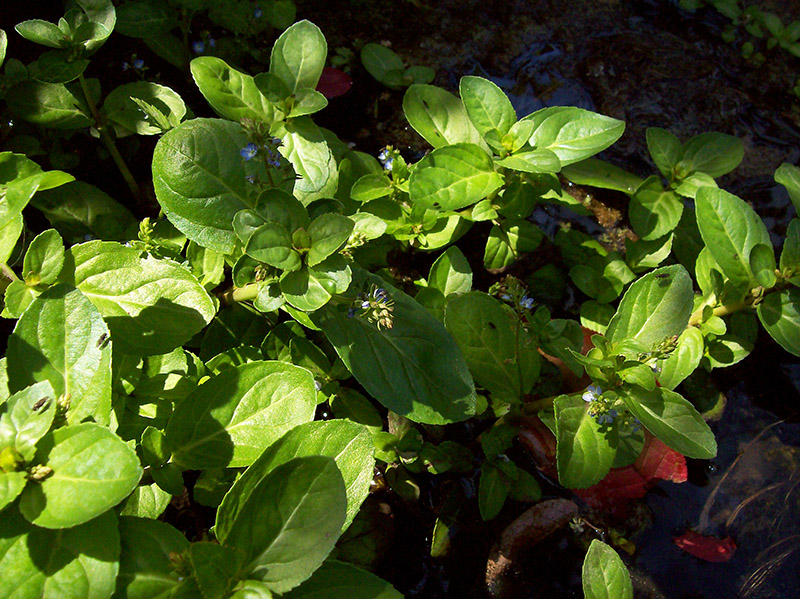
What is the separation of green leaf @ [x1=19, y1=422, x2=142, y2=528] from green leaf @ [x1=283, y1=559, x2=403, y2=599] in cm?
56

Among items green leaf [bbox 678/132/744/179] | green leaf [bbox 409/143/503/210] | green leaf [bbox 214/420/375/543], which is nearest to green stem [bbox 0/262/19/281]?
green leaf [bbox 214/420/375/543]

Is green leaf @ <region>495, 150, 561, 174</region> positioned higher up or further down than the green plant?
higher up

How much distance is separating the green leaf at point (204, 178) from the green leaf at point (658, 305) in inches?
48.1

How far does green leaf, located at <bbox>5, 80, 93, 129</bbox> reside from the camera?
7.34 ft

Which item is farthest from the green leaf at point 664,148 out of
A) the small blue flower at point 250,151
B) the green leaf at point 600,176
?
the small blue flower at point 250,151

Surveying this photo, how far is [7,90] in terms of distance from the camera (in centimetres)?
231

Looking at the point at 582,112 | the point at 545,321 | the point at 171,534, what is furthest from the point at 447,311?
the point at 171,534

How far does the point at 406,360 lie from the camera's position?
6.19ft

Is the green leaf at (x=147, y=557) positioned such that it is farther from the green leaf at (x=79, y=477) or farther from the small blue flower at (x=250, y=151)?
the small blue flower at (x=250, y=151)

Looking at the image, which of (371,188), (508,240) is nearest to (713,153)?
(508,240)

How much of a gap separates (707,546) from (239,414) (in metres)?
1.95

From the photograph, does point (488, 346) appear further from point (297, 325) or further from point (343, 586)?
point (343, 586)

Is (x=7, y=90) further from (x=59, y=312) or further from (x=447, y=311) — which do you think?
(x=447, y=311)

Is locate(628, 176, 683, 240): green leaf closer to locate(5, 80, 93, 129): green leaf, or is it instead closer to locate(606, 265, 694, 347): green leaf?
locate(606, 265, 694, 347): green leaf
